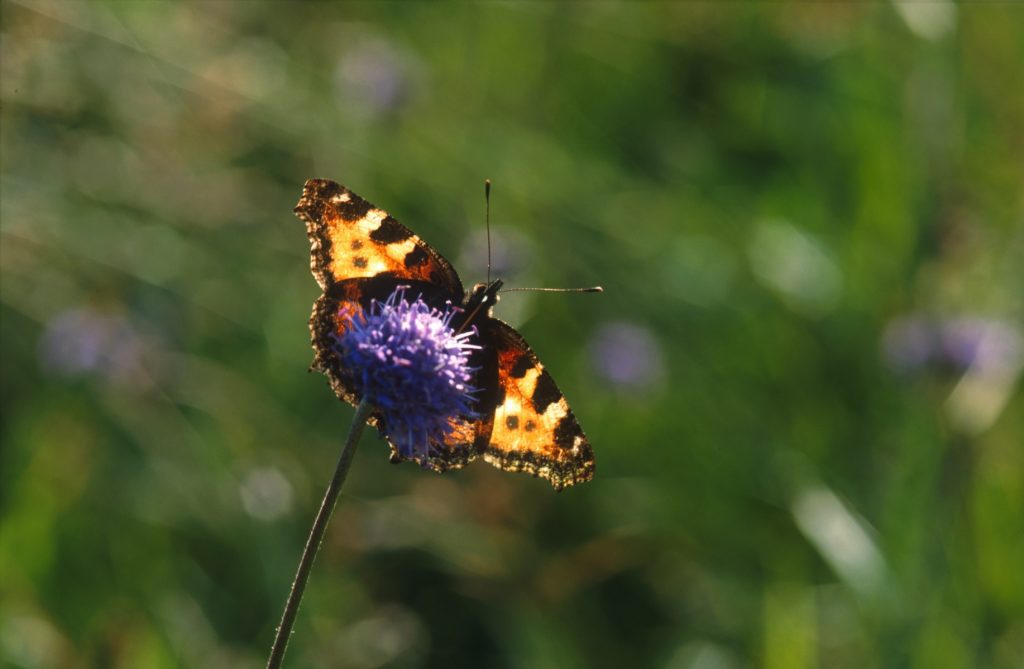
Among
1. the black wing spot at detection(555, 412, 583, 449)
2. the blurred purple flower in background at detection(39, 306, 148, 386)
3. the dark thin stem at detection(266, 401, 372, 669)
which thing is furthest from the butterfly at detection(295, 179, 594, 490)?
the blurred purple flower in background at detection(39, 306, 148, 386)

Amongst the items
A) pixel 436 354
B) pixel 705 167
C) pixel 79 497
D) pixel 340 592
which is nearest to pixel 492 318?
pixel 436 354

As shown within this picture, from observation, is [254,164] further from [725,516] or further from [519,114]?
[725,516]

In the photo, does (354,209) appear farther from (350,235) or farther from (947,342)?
(947,342)

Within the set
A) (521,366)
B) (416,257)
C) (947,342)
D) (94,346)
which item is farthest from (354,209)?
(947,342)

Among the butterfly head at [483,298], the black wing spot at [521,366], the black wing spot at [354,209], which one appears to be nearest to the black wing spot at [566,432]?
the black wing spot at [521,366]

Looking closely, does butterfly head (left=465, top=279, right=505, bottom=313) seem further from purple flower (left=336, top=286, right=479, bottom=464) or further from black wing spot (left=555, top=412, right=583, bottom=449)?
black wing spot (left=555, top=412, right=583, bottom=449)

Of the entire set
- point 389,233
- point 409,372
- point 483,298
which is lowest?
point 409,372
